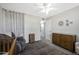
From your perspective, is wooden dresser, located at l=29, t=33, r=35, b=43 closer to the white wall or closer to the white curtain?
the white wall

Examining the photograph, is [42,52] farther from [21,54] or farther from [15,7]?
[15,7]

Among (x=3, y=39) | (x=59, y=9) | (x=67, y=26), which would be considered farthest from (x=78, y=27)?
(x=3, y=39)

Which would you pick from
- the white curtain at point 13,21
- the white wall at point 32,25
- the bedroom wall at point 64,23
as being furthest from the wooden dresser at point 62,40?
the white curtain at point 13,21

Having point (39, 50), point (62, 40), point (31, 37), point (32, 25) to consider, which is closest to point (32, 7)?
point (32, 25)

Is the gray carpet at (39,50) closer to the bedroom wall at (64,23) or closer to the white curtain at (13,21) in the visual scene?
the bedroom wall at (64,23)

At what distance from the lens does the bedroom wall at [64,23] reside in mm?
1655

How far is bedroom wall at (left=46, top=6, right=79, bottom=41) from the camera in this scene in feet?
5.43

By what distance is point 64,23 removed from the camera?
1701 mm

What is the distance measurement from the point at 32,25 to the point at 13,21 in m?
0.36

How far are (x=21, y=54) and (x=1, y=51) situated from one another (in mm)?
385

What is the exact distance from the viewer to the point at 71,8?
1600mm

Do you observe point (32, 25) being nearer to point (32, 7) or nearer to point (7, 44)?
point (32, 7)
